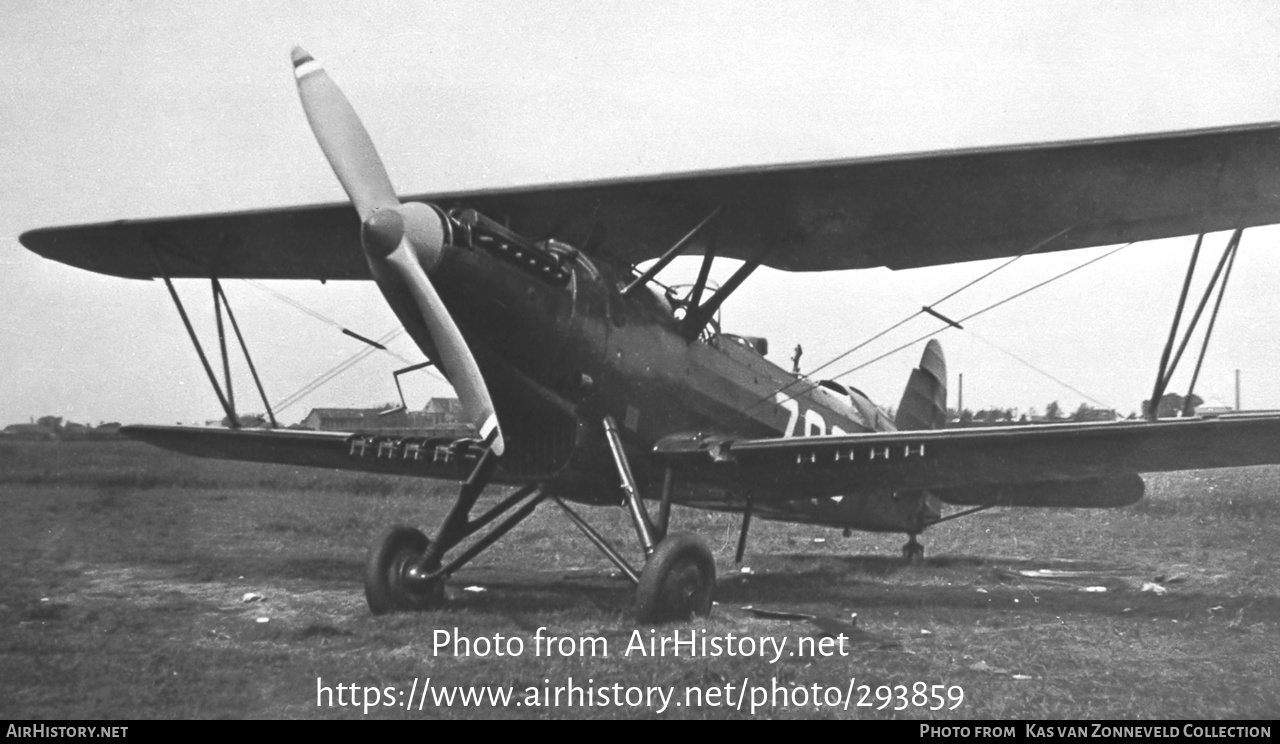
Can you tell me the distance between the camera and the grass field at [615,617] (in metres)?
4.61

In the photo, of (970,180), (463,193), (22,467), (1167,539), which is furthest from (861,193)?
(22,467)

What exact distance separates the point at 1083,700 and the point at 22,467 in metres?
18.2

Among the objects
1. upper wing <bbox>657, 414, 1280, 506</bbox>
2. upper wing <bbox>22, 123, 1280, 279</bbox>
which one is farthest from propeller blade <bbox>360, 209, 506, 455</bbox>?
upper wing <bbox>657, 414, 1280, 506</bbox>

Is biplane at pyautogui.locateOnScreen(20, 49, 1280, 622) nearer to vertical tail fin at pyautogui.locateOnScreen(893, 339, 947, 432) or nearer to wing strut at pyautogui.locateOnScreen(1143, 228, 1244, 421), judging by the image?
wing strut at pyautogui.locateOnScreen(1143, 228, 1244, 421)

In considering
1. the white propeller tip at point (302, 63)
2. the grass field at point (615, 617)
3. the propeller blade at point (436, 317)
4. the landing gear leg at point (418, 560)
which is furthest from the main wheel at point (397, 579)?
the white propeller tip at point (302, 63)

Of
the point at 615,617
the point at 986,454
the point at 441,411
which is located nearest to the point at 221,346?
the point at 615,617

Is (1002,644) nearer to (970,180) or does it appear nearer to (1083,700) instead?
(1083,700)

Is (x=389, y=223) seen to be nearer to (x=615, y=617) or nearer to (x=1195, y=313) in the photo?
(x=615, y=617)

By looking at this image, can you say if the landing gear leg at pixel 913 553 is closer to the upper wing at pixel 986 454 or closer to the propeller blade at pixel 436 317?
the upper wing at pixel 986 454

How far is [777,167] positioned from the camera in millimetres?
6410

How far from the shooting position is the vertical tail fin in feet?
38.1

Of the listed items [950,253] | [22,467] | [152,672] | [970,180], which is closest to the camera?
[152,672]

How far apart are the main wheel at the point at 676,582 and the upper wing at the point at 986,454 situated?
1.02 metres

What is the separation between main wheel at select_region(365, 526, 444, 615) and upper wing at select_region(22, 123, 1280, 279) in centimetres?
247
